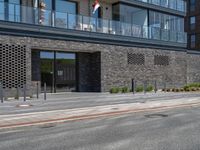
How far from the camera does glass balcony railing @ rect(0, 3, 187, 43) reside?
22.4 m

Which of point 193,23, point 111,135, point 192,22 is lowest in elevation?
point 111,135

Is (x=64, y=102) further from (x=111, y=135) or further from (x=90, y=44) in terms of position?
(x=111, y=135)

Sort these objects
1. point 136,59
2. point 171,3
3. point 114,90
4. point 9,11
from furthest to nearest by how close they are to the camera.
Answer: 1. point 171,3
2. point 136,59
3. point 114,90
4. point 9,11

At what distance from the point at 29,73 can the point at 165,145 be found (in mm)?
15677

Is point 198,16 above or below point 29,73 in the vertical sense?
above

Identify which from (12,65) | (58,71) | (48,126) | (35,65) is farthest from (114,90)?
(48,126)

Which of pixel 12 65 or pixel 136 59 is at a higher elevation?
pixel 136 59

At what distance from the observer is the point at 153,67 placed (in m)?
31.2

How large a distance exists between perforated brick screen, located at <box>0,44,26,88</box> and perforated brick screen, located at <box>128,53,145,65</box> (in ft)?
33.5

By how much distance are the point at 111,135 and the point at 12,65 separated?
13785 millimetres

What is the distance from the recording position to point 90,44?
2594 cm

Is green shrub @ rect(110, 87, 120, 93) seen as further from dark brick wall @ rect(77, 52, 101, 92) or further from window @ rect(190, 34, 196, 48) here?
window @ rect(190, 34, 196, 48)

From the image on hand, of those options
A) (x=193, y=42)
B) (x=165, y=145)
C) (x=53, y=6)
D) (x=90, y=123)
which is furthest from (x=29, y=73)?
(x=193, y=42)

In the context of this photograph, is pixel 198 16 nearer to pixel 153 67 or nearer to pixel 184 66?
pixel 184 66
